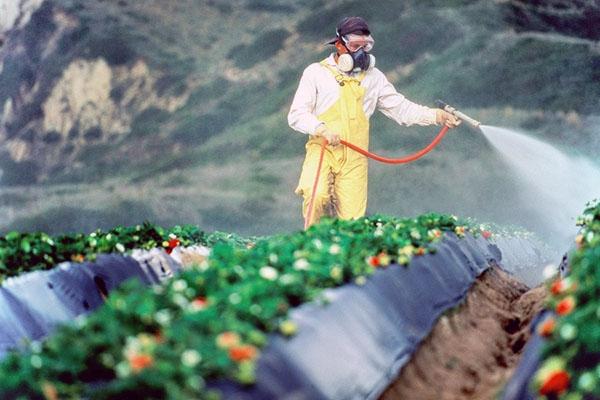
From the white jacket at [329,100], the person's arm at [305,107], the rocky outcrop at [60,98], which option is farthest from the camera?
the rocky outcrop at [60,98]

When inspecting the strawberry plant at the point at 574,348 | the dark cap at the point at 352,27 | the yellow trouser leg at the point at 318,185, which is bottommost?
the strawberry plant at the point at 574,348

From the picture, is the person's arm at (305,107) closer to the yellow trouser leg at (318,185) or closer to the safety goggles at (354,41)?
the yellow trouser leg at (318,185)

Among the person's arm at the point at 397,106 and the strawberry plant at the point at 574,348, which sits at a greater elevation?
the person's arm at the point at 397,106

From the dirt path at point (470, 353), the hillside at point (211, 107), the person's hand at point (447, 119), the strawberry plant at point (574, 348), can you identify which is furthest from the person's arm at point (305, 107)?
the hillside at point (211, 107)

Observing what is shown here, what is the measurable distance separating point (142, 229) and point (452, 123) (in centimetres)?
413

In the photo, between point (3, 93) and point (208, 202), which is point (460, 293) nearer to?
point (208, 202)

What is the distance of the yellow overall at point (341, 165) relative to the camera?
11.0 m

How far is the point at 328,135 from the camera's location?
10602mm

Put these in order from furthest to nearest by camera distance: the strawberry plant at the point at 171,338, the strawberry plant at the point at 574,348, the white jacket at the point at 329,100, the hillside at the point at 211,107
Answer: the hillside at the point at 211,107, the white jacket at the point at 329,100, the strawberry plant at the point at 574,348, the strawberry plant at the point at 171,338

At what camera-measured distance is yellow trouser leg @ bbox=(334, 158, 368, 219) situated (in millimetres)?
11078

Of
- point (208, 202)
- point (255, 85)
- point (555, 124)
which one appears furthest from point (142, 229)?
point (555, 124)

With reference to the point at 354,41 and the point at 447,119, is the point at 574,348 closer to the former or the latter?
the point at 447,119

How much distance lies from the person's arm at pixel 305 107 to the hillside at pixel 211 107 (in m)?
12.4

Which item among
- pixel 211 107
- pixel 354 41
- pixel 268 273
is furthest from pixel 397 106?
pixel 211 107
